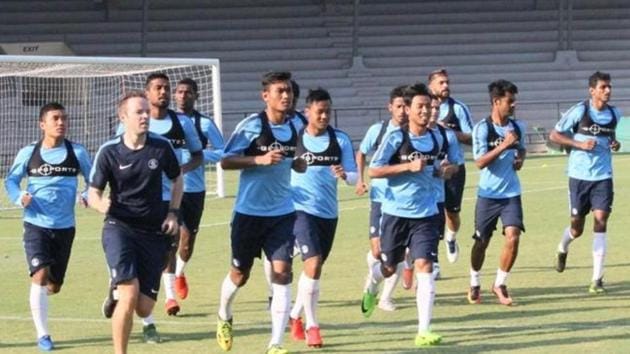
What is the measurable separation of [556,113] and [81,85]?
18.0 metres

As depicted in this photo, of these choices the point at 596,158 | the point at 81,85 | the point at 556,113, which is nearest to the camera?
the point at 596,158

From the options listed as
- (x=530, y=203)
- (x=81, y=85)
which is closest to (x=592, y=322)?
(x=530, y=203)

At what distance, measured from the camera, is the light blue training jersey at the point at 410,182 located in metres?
11.5

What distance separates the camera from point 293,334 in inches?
456

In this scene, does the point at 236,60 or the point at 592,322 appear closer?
the point at 592,322

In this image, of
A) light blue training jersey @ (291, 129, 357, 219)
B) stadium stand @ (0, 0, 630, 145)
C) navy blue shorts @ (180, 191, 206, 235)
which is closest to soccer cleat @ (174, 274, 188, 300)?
navy blue shorts @ (180, 191, 206, 235)

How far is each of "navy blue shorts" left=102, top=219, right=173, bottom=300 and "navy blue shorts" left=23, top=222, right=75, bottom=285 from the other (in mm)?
1845

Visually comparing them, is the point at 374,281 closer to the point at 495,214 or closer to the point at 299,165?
the point at 495,214

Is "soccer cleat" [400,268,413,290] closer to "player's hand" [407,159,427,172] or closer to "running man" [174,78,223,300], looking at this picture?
"running man" [174,78,223,300]

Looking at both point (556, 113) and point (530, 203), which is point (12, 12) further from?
point (530, 203)

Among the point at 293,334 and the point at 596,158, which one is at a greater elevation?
the point at 596,158

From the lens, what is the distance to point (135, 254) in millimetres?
9766

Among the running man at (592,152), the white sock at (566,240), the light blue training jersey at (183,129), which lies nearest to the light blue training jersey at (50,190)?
the light blue training jersey at (183,129)

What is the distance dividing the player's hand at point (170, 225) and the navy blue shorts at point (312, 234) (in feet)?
5.76
